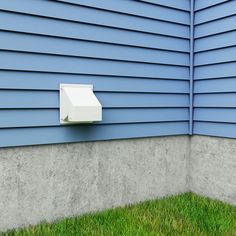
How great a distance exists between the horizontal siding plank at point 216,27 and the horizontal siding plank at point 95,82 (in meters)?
0.58

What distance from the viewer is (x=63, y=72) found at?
2.74m

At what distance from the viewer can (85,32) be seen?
284 centimetres

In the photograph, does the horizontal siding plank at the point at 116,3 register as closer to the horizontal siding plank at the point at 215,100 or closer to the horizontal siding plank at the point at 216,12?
the horizontal siding plank at the point at 216,12

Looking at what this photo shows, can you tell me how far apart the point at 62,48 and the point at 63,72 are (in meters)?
0.21

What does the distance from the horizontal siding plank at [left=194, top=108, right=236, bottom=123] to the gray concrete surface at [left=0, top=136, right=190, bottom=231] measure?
330 millimetres

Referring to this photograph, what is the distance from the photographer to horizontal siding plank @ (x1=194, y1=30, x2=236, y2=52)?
3155 millimetres

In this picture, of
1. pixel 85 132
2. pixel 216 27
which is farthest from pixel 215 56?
pixel 85 132

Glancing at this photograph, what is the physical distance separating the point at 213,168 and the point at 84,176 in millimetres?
1477

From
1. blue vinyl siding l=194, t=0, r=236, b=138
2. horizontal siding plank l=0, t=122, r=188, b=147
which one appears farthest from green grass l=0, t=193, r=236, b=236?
blue vinyl siding l=194, t=0, r=236, b=138

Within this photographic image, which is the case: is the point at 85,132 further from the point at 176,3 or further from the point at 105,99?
the point at 176,3

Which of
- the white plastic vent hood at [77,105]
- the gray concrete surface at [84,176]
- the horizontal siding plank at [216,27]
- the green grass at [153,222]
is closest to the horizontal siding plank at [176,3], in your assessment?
the horizontal siding plank at [216,27]

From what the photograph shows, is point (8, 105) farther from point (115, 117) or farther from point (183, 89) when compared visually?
point (183, 89)

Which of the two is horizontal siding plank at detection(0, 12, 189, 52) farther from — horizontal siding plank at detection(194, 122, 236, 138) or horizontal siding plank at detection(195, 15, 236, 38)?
horizontal siding plank at detection(194, 122, 236, 138)

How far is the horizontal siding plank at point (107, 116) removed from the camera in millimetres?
2521
